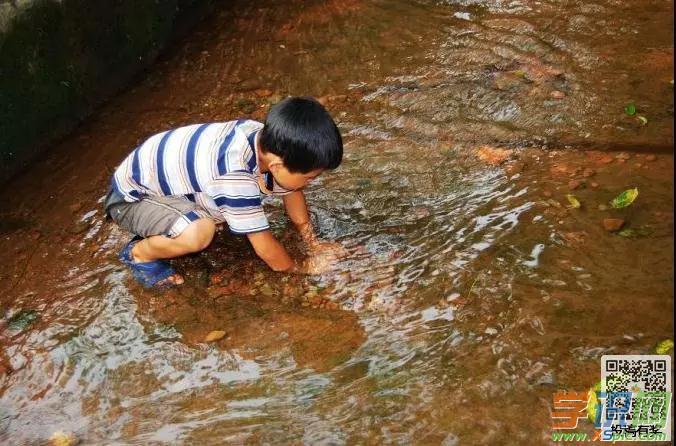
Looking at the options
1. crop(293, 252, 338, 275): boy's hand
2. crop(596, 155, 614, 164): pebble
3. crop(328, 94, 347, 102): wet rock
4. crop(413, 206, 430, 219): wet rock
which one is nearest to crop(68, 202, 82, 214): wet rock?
crop(293, 252, 338, 275): boy's hand

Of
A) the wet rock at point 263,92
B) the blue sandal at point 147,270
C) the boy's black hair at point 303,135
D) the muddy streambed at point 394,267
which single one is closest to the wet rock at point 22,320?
the muddy streambed at point 394,267

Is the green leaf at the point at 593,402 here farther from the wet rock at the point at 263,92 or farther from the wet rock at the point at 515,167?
the wet rock at the point at 263,92

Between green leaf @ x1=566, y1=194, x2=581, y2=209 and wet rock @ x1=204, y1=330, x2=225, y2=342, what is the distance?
172 centimetres

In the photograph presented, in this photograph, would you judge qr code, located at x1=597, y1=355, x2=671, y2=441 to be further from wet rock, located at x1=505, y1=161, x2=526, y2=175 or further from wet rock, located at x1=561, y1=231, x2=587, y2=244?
wet rock, located at x1=505, y1=161, x2=526, y2=175

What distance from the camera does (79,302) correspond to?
2.82m

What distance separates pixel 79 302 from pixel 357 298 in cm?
130

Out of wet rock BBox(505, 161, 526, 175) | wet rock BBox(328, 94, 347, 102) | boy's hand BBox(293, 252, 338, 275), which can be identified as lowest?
wet rock BBox(505, 161, 526, 175)

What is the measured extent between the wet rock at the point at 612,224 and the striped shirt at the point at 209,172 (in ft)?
4.82

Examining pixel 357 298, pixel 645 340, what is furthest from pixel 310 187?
pixel 645 340

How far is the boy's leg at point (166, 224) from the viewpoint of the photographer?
2650 millimetres

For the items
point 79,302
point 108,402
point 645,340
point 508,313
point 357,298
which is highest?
point 79,302

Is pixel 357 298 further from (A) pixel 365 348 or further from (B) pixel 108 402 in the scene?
(B) pixel 108 402

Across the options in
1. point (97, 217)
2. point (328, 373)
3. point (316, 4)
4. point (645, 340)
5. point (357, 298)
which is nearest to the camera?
point (645, 340)

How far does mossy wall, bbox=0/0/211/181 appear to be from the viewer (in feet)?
11.3
